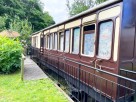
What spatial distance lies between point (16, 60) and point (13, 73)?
26.6 inches

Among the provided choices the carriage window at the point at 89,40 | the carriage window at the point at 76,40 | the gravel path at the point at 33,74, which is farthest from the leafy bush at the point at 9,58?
the carriage window at the point at 89,40

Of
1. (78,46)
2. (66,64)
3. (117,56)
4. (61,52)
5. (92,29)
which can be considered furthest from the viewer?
(61,52)

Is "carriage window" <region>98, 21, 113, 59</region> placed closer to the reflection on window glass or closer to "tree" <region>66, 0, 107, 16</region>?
the reflection on window glass

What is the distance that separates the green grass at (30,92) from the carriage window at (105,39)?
1.65 meters

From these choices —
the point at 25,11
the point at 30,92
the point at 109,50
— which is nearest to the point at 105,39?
the point at 109,50

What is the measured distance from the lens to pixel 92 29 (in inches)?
225

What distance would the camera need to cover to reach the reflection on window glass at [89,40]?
572cm

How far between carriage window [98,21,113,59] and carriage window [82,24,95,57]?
0.45 meters

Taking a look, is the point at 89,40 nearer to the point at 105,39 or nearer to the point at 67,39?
the point at 105,39

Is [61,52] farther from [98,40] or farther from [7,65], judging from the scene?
[98,40]

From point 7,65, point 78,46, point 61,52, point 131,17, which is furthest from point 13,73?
point 131,17

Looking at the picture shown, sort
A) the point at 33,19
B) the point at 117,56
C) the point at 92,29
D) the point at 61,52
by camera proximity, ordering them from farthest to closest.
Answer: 1. the point at 33,19
2. the point at 61,52
3. the point at 92,29
4. the point at 117,56

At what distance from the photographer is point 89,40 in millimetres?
6000

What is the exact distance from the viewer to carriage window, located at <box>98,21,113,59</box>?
4.77 metres
